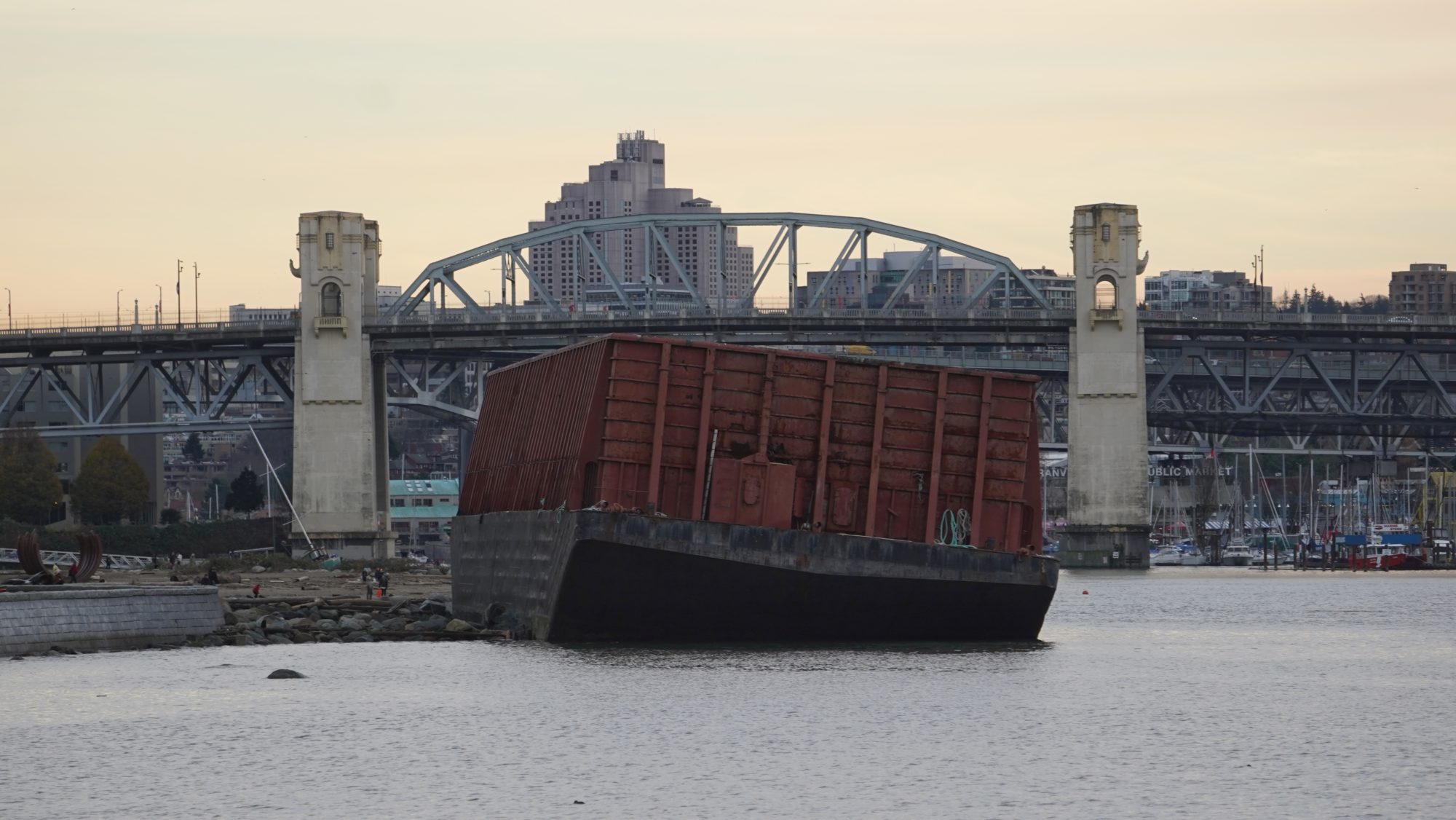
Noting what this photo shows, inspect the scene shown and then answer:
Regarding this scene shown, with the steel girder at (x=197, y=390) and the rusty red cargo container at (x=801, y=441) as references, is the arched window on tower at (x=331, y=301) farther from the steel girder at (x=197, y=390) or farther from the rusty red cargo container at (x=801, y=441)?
the rusty red cargo container at (x=801, y=441)

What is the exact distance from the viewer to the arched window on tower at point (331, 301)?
135750 millimetres

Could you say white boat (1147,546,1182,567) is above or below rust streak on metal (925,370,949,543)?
below

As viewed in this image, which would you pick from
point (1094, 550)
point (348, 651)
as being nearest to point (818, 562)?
point (348, 651)

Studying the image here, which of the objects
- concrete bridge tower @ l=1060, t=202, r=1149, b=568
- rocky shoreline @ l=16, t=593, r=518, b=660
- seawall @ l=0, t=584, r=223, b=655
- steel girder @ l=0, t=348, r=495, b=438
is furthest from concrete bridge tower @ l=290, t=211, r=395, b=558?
seawall @ l=0, t=584, r=223, b=655

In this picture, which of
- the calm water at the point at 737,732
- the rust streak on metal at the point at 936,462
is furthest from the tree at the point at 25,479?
the rust streak on metal at the point at 936,462

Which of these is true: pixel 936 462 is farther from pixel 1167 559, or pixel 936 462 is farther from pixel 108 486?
pixel 1167 559

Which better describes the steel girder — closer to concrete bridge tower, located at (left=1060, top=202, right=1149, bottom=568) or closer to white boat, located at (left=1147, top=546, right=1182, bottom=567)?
concrete bridge tower, located at (left=1060, top=202, right=1149, bottom=568)

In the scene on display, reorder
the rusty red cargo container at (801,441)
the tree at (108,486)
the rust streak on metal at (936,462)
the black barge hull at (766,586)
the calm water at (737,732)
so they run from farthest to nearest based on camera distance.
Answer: the tree at (108,486) → the rust streak on metal at (936,462) → the rusty red cargo container at (801,441) → the black barge hull at (766,586) → the calm water at (737,732)

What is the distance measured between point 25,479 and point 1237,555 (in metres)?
89.7

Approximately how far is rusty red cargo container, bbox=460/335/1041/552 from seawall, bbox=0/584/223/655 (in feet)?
43.8

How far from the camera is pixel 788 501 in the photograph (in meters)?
60.6

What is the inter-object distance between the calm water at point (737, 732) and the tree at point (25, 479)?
281 ft

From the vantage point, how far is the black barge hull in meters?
59.8

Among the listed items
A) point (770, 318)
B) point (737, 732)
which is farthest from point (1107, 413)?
point (737, 732)
